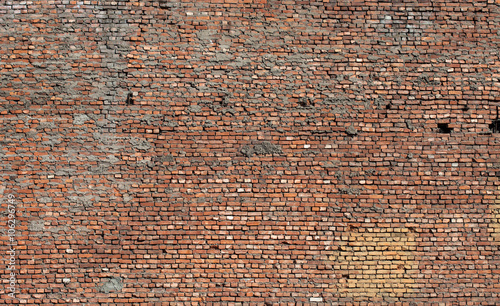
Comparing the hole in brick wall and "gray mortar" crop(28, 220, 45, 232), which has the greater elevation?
the hole in brick wall

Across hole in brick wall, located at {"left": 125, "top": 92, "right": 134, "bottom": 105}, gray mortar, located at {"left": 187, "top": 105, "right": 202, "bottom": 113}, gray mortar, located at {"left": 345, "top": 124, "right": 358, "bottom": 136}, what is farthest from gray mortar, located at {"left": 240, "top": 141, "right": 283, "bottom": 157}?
hole in brick wall, located at {"left": 125, "top": 92, "right": 134, "bottom": 105}

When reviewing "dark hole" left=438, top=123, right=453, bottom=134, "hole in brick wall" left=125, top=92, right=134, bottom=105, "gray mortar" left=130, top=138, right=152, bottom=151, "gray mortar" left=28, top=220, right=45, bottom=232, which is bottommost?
"gray mortar" left=28, top=220, right=45, bottom=232

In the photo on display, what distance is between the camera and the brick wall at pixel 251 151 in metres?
4.27

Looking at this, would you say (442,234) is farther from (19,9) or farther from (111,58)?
(19,9)

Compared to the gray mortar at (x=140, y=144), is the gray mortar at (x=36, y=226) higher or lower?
lower

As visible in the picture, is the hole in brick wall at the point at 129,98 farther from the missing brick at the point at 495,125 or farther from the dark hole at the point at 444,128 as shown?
the missing brick at the point at 495,125

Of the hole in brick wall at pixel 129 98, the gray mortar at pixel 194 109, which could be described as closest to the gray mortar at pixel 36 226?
the hole in brick wall at pixel 129 98

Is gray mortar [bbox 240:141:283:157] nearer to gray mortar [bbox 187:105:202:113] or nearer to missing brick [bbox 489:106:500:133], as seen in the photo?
gray mortar [bbox 187:105:202:113]

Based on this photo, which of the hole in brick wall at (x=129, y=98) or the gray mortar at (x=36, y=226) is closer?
the gray mortar at (x=36, y=226)

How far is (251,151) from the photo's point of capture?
4324 millimetres

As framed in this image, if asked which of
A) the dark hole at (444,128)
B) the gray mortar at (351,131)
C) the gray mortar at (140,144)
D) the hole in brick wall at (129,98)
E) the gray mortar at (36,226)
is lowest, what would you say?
the gray mortar at (36,226)

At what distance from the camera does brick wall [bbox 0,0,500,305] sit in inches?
168

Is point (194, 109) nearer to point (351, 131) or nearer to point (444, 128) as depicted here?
point (351, 131)

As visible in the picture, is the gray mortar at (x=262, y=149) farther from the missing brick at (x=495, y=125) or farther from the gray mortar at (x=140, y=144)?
the missing brick at (x=495, y=125)
